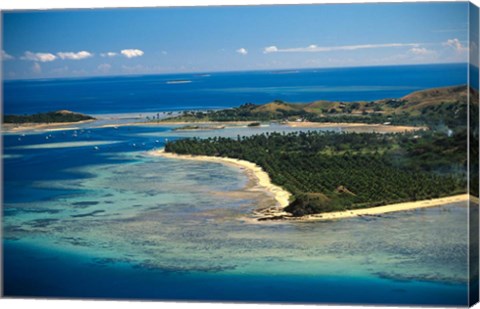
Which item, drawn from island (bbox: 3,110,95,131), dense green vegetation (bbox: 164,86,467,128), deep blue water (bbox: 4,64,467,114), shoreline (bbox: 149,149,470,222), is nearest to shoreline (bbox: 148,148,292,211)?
shoreline (bbox: 149,149,470,222)

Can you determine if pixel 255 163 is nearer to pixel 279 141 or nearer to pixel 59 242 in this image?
pixel 279 141

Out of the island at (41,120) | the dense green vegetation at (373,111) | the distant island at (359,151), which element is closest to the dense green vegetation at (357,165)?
the distant island at (359,151)

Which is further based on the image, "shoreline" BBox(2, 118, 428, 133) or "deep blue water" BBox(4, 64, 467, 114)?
"deep blue water" BBox(4, 64, 467, 114)

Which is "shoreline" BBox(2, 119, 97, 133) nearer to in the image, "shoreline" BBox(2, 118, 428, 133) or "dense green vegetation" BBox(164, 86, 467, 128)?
"shoreline" BBox(2, 118, 428, 133)

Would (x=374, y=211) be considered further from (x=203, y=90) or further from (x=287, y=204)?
(x=203, y=90)

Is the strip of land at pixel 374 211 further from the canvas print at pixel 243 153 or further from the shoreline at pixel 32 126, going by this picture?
the shoreline at pixel 32 126

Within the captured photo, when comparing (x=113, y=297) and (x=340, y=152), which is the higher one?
(x=340, y=152)

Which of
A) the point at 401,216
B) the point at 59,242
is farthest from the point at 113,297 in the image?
the point at 401,216
